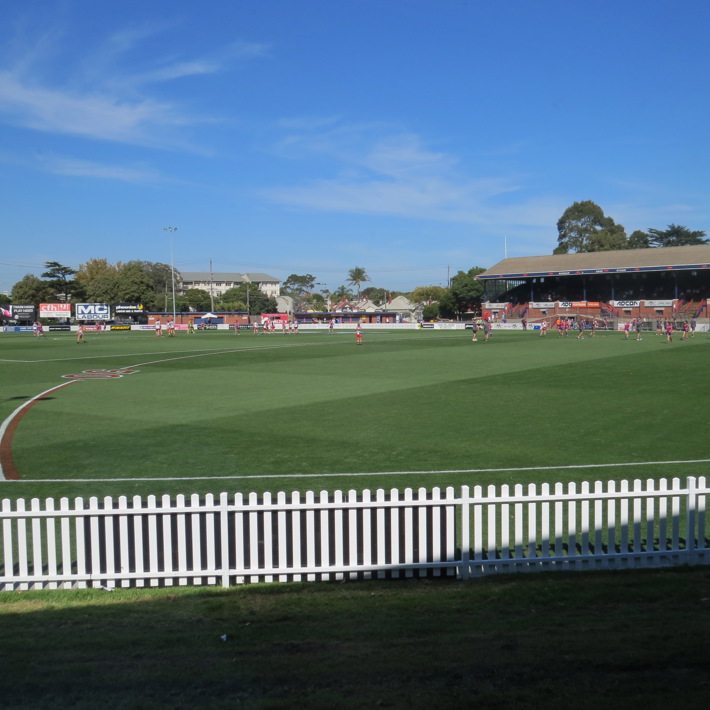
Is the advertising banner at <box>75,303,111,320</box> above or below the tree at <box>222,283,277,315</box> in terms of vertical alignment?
below

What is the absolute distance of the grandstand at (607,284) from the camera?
9869cm

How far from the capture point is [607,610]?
6.63 m

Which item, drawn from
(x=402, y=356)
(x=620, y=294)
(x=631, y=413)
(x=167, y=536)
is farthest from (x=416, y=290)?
(x=167, y=536)

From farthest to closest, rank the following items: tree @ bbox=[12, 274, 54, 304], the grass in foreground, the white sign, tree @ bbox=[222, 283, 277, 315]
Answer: tree @ bbox=[222, 283, 277, 315]
tree @ bbox=[12, 274, 54, 304]
the white sign
the grass in foreground

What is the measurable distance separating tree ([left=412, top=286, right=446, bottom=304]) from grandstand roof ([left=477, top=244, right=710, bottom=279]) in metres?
42.5

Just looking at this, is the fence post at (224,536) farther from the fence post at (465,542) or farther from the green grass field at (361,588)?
the fence post at (465,542)

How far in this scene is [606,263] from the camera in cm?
10725

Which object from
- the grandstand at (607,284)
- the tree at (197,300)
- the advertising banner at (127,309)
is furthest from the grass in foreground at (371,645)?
the tree at (197,300)

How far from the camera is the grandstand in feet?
324

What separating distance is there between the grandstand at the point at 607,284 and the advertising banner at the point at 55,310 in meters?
62.3

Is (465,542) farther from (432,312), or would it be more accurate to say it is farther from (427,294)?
(427,294)

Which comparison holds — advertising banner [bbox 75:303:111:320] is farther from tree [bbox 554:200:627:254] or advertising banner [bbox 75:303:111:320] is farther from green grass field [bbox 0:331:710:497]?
tree [bbox 554:200:627:254]

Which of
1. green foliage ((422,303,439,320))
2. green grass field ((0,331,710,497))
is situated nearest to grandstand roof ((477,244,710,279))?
green foliage ((422,303,439,320))

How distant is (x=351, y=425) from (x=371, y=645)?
12.7m
